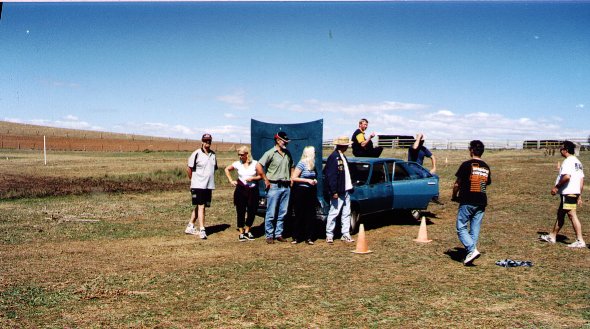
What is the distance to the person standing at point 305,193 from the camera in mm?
9016

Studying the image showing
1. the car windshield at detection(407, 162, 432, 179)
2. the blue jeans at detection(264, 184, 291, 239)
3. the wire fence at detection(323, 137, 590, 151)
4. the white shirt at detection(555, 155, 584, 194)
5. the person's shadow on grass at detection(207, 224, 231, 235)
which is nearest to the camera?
the white shirt at detection(555, 155, 584, 194)

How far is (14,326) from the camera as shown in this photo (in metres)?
4.93

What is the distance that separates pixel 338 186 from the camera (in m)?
9.12

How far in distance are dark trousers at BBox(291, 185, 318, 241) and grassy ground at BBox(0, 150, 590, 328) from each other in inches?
16.4

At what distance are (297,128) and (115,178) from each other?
16924 mm

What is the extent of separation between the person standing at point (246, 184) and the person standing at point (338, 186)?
50.9 inches

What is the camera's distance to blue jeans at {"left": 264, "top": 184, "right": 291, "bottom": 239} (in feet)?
30.5

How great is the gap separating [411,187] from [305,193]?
3142mm

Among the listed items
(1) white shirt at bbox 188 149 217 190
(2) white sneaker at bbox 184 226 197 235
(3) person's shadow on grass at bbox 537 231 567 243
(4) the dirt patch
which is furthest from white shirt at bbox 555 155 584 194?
(4) the dirt patch

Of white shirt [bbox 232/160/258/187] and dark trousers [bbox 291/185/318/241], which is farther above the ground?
white shirt [bbox 232/160/258/187]

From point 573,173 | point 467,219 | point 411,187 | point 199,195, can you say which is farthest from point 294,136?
point 573,173

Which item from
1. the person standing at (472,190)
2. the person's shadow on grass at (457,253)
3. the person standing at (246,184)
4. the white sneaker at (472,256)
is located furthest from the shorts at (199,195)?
the white sneaker at (472,256)

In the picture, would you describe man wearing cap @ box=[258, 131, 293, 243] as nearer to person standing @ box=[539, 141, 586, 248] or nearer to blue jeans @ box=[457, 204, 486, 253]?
blue jeans @ box=[457, 204, 486, 253]

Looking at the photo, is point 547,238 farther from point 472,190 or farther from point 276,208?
point 276,208
